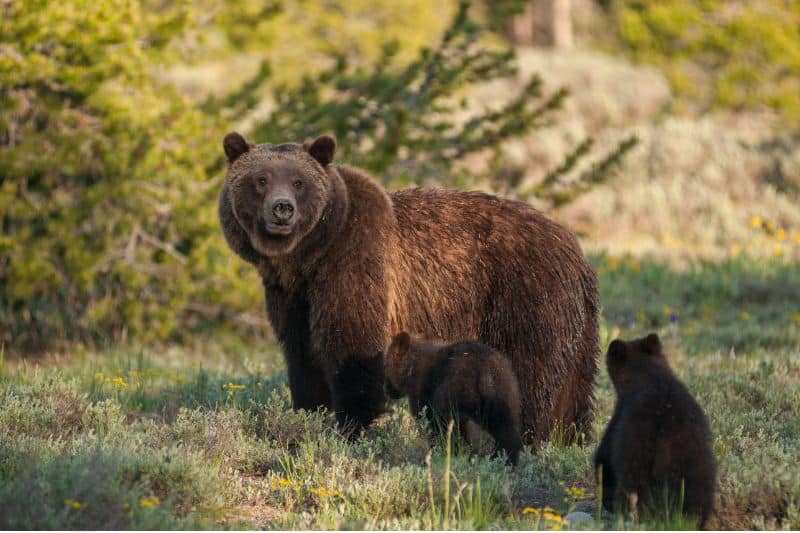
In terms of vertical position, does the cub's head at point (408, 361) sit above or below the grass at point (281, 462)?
above

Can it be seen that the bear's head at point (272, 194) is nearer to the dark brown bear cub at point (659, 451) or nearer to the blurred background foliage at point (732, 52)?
the dark brown bear cub at point (659, 451)

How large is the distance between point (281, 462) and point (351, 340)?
2.88ft

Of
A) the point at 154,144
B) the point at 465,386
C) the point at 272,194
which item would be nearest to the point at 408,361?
the point at 465,386

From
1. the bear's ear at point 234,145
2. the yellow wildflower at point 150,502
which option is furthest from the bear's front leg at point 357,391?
the yellow wildflower at point 150,502

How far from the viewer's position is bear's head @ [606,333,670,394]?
519 cm

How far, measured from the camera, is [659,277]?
13.3 metres

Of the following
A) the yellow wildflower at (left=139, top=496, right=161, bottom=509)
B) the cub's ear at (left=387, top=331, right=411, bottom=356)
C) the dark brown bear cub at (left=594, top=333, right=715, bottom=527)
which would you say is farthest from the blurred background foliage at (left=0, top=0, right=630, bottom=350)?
the dark brown bear cub at (left=594, top=333, right=715, bottom=527)

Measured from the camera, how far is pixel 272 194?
20.6 feet

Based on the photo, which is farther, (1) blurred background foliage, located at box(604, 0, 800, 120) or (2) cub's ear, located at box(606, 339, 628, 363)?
(1) blurred background foliage, located at box(604, 0, 800, 120)

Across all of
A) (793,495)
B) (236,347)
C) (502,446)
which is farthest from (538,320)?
(236,347)

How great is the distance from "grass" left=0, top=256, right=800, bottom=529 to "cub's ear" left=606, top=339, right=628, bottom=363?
686 mm

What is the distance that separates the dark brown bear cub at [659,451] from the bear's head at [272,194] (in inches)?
89.8

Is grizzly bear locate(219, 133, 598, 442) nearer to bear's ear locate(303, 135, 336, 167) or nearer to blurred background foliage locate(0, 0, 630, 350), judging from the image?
bear's ear locate(303, 135, 336, 167)

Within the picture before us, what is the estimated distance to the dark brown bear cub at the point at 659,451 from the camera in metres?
4.63
